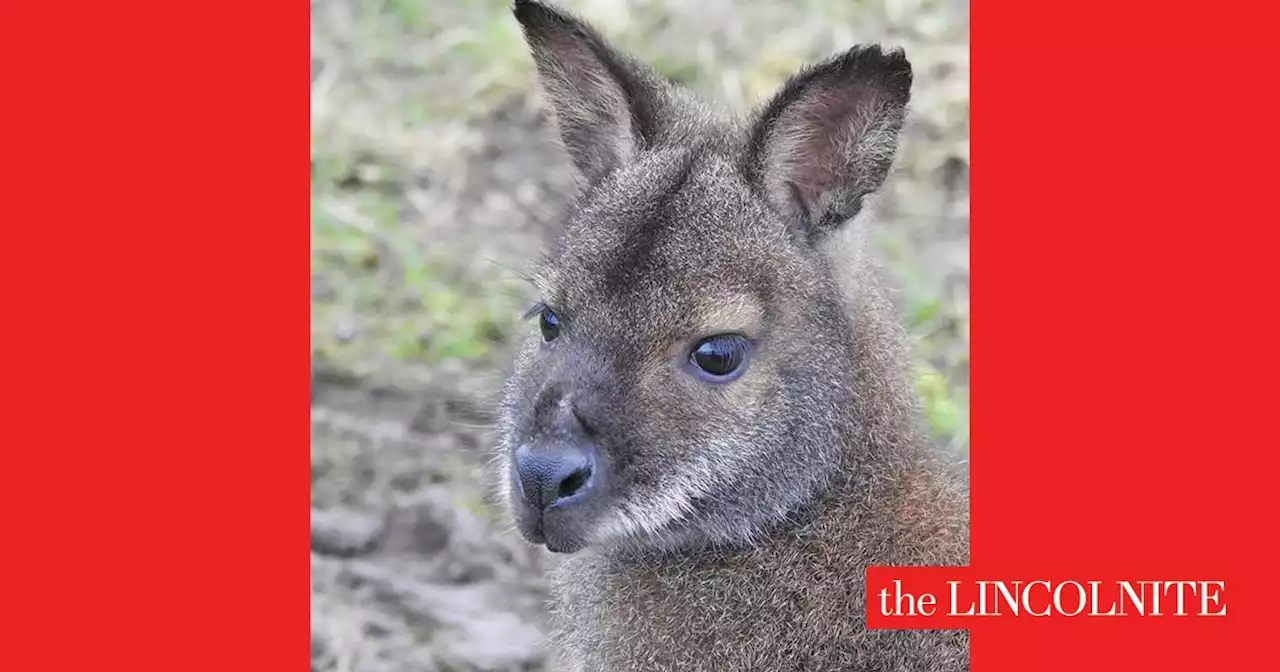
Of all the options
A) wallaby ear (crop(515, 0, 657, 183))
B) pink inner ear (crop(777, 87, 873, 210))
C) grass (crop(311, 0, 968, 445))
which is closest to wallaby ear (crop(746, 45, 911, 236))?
pink inner ear (crop(777, 87, 873, 210))

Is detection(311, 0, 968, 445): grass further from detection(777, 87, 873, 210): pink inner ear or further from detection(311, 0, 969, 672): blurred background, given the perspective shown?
detection(777, 87, 873, 210): pink inner ear

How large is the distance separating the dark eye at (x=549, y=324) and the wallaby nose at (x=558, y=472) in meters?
0.56

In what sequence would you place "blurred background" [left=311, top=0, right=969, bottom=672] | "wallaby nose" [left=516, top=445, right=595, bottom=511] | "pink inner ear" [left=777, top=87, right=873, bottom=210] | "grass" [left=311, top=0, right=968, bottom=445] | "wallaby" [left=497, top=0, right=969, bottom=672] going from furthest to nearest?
"grass" [left=311, top=0, right=968, bottom=445] < "blurred background" [left=311, top=0, right=969, bottom=672] < "pink inner ear" [left=777, top=87, right=873, bottom=210] < "wallaby" [left=497, top=0, right=969, bottom=672] < "wallaby nose" [left=516, top=445, right=595, bottom=511]

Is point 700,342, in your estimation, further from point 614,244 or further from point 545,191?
point 545,191

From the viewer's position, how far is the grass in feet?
28.7

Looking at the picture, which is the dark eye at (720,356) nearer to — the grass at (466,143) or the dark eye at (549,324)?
the dark eye at (549,324)

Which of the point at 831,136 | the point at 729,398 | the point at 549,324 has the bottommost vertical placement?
the point at 729,398

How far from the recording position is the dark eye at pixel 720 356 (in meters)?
5.12

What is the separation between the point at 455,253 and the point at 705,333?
4.43 metres

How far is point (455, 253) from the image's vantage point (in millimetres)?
9336

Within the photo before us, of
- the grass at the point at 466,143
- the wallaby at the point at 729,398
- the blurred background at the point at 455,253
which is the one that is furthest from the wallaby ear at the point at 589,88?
the grass at the point at 466,143

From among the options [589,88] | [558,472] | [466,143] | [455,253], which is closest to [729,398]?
[558,472]

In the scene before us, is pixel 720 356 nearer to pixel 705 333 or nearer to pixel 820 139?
pixel 705 333
